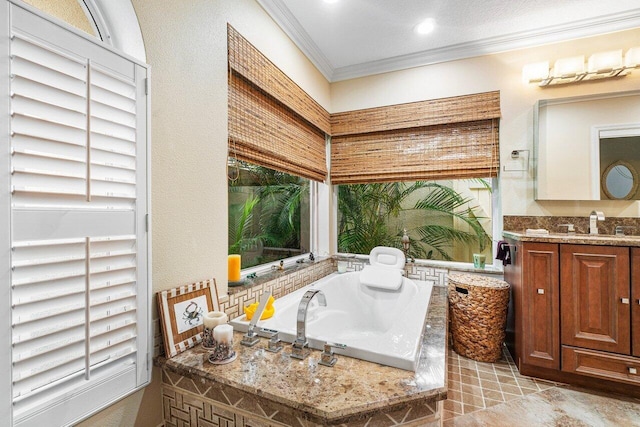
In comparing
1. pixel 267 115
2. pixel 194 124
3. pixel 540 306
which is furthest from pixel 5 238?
pixel 540 306

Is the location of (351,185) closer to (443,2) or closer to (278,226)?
(278,226)

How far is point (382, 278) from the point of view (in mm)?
2688

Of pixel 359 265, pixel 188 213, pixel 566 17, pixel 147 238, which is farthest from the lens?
pixel 359 265

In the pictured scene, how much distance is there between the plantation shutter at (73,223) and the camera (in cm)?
92

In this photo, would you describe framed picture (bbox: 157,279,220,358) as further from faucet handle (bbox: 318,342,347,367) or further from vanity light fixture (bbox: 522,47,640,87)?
vanity light fixture (bbox: 522,47,640,87)

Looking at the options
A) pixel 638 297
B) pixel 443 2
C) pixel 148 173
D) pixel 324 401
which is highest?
pixel 443 2

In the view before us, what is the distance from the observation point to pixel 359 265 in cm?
319

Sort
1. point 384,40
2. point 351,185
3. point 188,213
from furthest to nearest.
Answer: point 351,185, point 384,40, point 188,213

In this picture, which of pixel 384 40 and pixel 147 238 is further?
pixel 384 40

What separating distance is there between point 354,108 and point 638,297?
276 centimetres

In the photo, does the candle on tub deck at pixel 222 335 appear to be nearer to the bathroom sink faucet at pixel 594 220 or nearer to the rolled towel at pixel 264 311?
the rolled towel at pixel 264 311

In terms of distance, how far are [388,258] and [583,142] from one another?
191cm

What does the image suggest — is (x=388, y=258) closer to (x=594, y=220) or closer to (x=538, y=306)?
(x=538, y=306)

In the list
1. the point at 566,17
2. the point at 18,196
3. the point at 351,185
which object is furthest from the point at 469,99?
the point at 18,196
